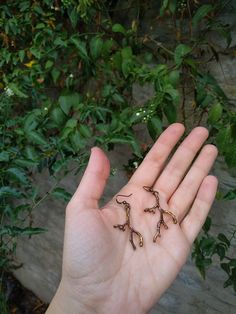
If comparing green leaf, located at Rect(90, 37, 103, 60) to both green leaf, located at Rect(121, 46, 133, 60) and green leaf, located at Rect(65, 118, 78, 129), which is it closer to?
green leaf, located at Rect(121, 46, 133, 60)

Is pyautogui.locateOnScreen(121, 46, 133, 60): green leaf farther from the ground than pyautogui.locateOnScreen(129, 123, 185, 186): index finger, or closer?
farther from the ground

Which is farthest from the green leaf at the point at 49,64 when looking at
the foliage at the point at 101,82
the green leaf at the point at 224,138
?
the green leaf at the point at 224,138

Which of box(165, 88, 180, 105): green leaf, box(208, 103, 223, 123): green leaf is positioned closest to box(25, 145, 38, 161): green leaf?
box(165, 88, 180, 105): green leaf

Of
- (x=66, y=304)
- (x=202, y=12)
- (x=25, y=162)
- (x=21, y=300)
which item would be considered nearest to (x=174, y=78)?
(x=202, y=12)

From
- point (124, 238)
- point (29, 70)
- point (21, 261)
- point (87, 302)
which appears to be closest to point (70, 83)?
point (29, 70)

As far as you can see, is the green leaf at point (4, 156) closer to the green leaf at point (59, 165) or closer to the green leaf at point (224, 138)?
the green leaf at point (59, 165)

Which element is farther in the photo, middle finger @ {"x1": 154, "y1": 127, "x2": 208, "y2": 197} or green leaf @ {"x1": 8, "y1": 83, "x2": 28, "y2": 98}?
green leaf @ {"x1": 8, "y1": 83, "x2": 28, "y2": 98}

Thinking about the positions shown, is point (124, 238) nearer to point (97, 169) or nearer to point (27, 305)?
point (97, 169)
